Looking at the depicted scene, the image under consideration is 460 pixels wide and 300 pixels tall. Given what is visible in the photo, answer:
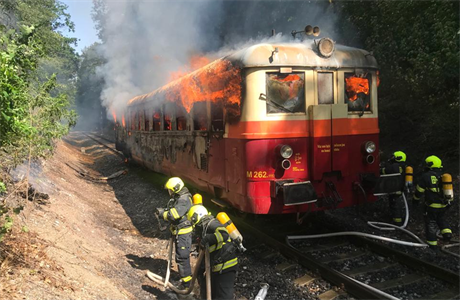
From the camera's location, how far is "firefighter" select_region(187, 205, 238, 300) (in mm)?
4184

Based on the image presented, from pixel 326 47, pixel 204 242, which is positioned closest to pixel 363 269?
pixel 204 242

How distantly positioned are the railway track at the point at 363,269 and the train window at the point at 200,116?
2254mm

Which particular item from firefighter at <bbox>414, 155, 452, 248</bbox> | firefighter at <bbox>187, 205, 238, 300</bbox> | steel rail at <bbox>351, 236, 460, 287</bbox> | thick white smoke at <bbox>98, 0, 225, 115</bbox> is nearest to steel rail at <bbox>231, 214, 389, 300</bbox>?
steel rail at <bbox>351, 236, 460, 287</bbox>

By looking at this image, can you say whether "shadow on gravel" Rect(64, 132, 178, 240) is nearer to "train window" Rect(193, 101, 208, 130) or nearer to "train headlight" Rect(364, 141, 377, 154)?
"train window" Rect(193, 101, 208, 130)

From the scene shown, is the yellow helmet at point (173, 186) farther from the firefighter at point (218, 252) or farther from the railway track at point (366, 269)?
the railway track at point (366, 269)

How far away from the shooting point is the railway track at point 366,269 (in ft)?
15.1

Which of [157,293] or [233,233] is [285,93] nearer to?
[233,233]

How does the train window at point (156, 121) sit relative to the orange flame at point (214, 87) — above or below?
below

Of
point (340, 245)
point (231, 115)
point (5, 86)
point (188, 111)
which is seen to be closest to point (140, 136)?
point (188, 111)

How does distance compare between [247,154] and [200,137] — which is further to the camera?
[200,137]

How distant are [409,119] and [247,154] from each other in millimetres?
8246

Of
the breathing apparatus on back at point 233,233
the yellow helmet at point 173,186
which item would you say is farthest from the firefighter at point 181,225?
the breathing apparatus on back at point 233,233

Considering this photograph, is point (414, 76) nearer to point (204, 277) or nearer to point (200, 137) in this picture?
point (200, 137)

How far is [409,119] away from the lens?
1170 centimetres
